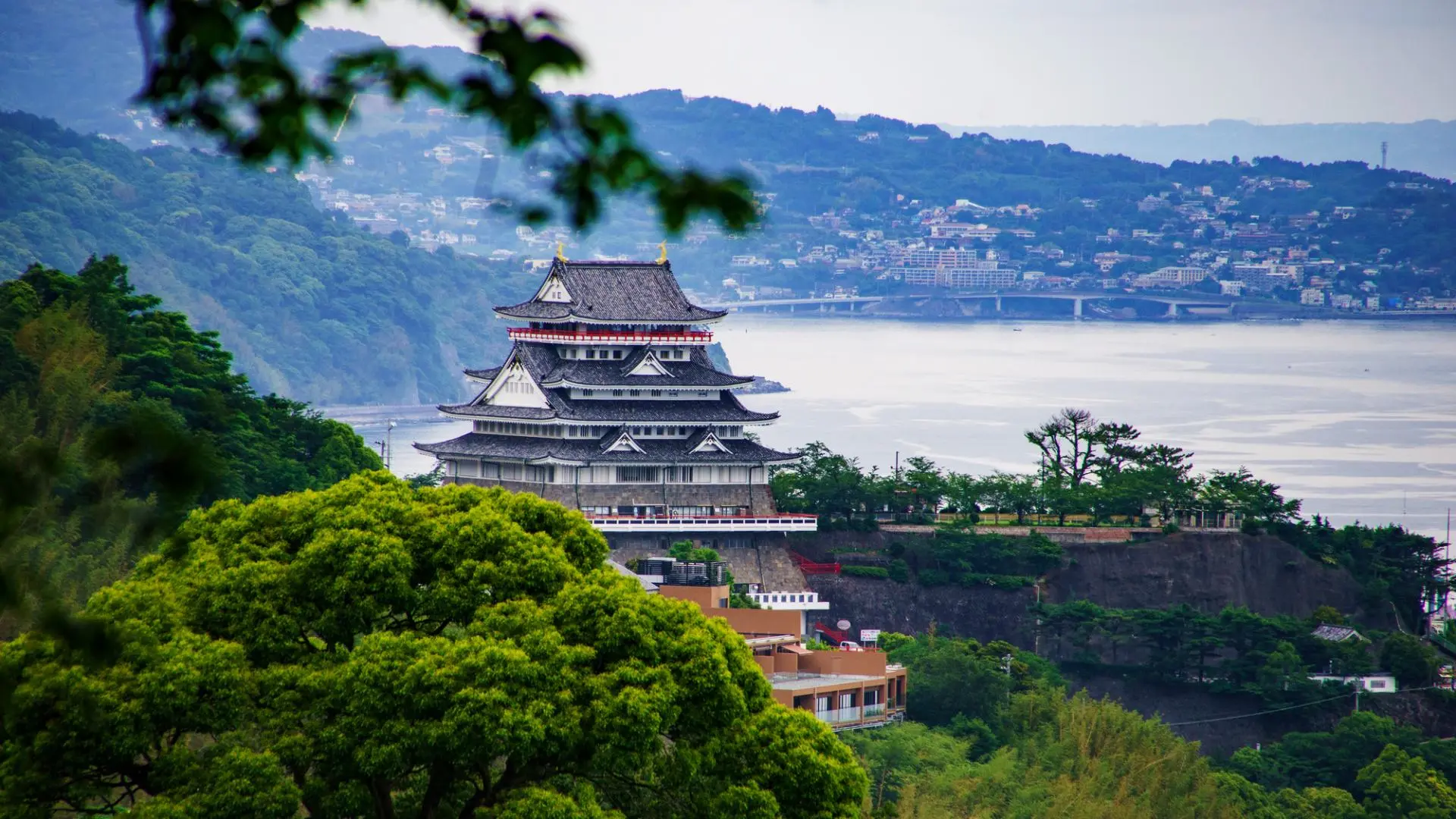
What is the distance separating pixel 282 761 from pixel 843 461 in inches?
1441

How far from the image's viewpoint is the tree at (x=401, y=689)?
18234mm

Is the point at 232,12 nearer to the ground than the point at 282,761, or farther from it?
farther from it

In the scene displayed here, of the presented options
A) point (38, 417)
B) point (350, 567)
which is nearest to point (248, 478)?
point (38, 417)

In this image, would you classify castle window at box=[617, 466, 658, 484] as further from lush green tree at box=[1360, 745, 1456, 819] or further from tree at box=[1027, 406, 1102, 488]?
lush green tree at box=[1360, 745, 1456, 819]

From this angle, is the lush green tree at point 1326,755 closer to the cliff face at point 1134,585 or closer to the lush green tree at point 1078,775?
the lush green tree at point 1078,775

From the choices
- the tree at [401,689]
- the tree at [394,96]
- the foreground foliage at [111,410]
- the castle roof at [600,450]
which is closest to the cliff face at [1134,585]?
the castle roof at [600,450]

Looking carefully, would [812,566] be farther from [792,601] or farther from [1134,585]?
[1134,585]

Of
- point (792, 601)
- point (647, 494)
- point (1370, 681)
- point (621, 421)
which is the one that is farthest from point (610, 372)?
point (1370, 681)

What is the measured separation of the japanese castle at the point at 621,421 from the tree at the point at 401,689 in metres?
26.8

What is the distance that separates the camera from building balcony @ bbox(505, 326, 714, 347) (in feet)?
160

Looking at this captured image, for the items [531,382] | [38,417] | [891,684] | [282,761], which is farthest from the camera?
[531,382]

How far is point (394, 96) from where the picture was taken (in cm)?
659

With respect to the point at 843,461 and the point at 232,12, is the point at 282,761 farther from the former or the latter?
Answer: the point at 843,461

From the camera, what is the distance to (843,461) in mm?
54562
